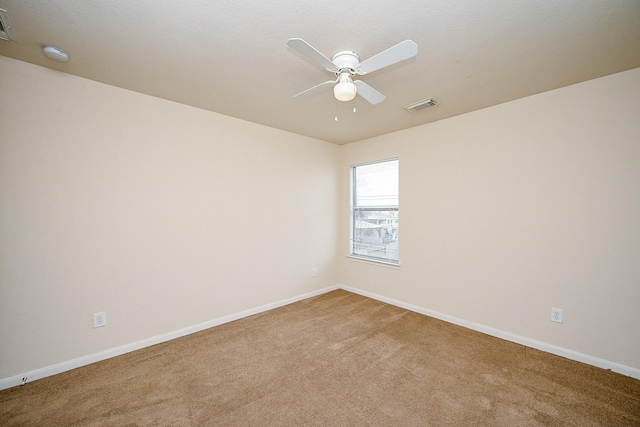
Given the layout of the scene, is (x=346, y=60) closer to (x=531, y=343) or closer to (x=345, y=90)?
(x=345, y=90)

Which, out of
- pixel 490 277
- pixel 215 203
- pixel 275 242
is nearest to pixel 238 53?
pixel 215 203

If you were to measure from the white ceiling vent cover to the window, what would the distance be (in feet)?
12.5

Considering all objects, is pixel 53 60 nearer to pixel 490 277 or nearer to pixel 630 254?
pixel 490 277

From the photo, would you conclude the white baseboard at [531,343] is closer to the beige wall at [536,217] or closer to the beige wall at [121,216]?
the beige wall at [536,217]

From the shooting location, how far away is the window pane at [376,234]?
3969 mm

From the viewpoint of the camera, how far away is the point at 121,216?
252 centimetres

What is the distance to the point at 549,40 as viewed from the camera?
1.80m

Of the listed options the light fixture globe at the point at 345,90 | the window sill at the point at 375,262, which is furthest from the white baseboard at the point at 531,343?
the light fixture globe at the point at 345,90

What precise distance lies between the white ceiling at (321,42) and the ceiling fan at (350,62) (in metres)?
0.09

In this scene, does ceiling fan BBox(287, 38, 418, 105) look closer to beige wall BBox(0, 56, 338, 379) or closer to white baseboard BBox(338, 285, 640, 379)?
beige wall BBox(0, 56, 338, 379)

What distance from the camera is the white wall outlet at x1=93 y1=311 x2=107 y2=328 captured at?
238 cm

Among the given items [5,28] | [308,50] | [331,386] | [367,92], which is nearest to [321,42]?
[308,50]

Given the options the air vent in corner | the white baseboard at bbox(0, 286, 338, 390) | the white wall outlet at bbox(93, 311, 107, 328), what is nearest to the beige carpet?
the white baseboard at bbox(0, 286, 338, 390)

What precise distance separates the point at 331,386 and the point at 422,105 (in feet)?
9.32
